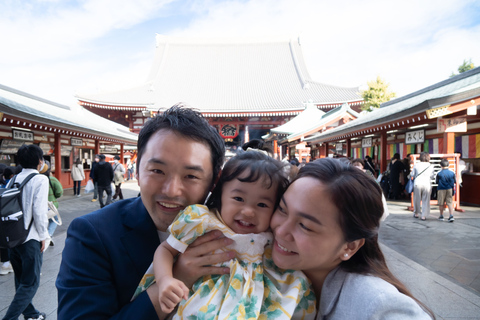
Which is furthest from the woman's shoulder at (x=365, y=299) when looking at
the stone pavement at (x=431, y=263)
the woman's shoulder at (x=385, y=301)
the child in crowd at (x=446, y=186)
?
the child in crowd at (x=446, y=186)

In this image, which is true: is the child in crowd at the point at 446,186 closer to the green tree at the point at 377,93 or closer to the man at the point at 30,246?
the man at the point at 30,246

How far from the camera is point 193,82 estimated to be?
24969mm

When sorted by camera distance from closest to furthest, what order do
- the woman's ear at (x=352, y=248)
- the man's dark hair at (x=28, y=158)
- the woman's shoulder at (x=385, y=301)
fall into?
1. the woman's shoulder at (x=385, y=301)
2. the woman's ear at (x=352, y=248)
3. the man's dark hair at (x=28, y=158)

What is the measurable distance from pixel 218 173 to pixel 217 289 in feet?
2.16

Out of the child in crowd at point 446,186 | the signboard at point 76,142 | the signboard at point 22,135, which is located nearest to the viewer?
the child in crowd at point 446,186

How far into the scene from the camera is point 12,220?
10.0ft

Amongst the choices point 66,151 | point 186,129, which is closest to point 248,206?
point 186,129

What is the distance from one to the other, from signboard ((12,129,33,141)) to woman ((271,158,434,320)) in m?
11.7

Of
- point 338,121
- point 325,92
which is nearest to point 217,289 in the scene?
point 338,121

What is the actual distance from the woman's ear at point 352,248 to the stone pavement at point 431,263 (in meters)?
2.60

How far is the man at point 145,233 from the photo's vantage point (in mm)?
1217

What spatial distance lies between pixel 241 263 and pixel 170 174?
565 millimetres

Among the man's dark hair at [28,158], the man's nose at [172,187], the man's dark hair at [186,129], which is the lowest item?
the man's nose at [172,187]

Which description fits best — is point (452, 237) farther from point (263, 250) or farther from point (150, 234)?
point (150, 234)
